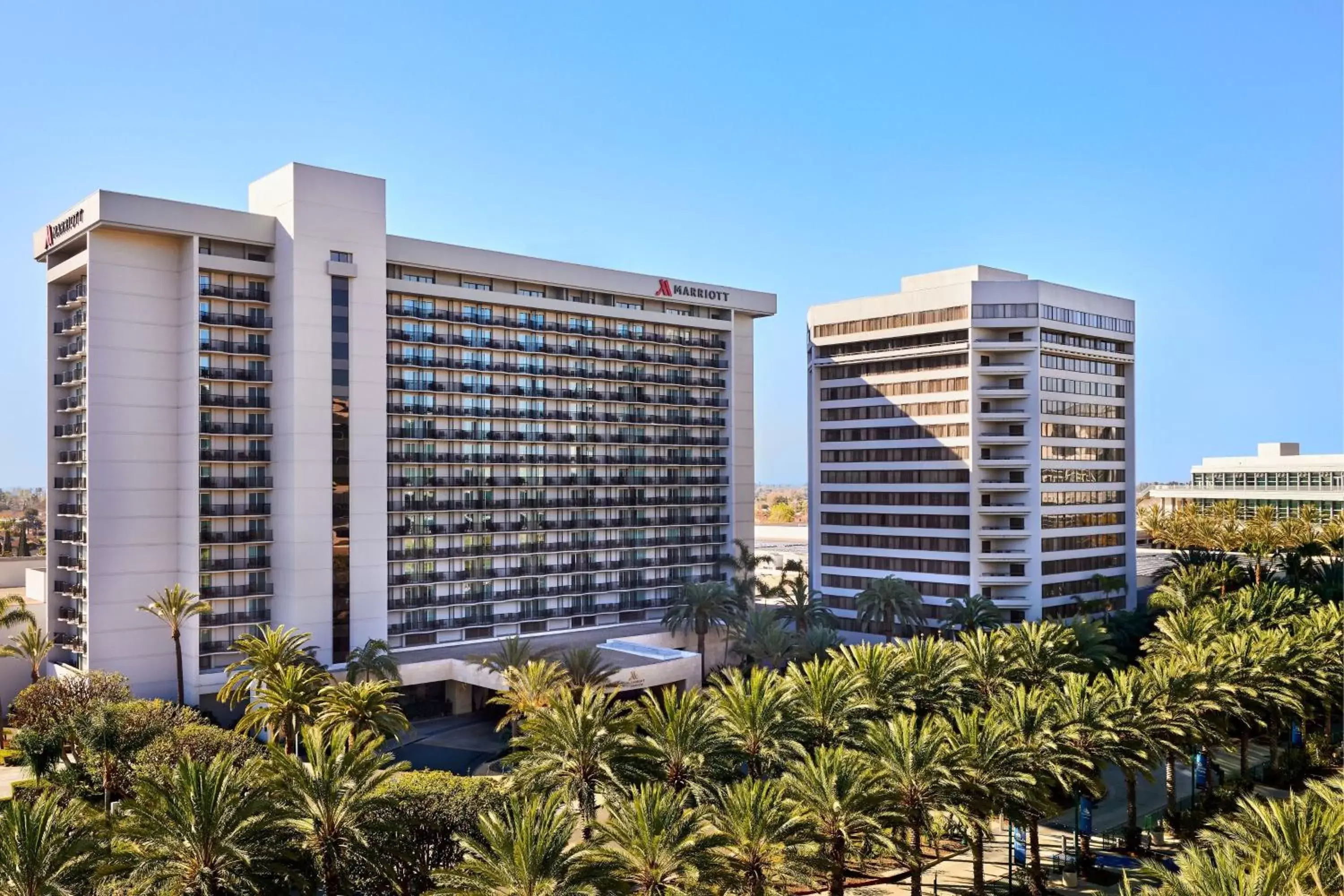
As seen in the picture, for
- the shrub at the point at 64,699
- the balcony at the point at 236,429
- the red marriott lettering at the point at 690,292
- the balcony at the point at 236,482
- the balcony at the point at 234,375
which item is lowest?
the shrub at the point at 64,699

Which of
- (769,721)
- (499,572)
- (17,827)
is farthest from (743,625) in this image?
(17,827)

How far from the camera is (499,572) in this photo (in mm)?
77500

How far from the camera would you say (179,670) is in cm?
6078

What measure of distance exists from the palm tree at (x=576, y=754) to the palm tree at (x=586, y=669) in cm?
1888

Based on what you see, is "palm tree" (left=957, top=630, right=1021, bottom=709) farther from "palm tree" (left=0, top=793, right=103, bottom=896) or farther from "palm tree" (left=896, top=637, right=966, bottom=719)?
"palm tree" (left=0, top=793, right=103, bottom=896)

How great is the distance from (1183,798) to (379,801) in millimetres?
41943

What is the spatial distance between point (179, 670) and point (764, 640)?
37324 mm

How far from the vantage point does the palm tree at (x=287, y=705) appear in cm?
4572

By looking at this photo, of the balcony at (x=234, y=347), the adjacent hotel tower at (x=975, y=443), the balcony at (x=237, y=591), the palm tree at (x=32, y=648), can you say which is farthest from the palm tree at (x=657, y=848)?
the adjacent hotel tower at (x=975, y=443)

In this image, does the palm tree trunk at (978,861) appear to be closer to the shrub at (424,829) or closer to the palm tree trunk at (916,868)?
the palm tree trunk at (916,868)

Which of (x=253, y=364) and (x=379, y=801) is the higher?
(x=253, y=364)

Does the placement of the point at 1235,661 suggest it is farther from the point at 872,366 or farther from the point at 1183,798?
the point at 872,366

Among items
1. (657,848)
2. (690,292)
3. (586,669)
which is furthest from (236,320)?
(657,848)

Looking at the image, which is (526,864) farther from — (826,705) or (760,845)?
(826,705)
